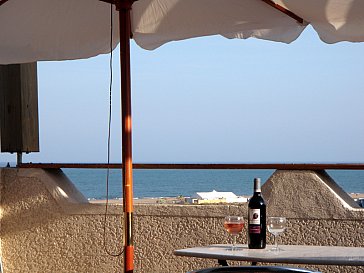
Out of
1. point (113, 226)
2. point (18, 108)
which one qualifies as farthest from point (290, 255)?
point (18, 108)

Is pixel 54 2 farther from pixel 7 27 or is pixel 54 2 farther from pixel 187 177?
pixel 187 177

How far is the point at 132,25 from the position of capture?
4773mm

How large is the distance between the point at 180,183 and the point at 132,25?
44.5 meters

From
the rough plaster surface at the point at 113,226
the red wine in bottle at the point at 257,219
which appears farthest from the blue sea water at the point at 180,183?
the red wine in bottle at the point at 257,219

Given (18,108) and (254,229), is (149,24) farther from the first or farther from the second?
(254,229)

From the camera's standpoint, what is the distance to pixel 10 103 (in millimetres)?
5781

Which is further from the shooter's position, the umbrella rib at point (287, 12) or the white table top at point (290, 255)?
the umbrella rib at point (287, 12)

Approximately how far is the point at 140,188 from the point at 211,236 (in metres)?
40.6

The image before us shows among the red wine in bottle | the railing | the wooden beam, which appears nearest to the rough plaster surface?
the railing

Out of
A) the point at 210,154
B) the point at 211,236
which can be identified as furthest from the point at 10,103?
the point at 210,154

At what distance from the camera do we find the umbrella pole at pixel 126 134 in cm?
429

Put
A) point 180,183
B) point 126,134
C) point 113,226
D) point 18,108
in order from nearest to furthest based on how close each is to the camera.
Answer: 1. point 126,134
2. point 113,226
3. point 18,108
4. point 180,183

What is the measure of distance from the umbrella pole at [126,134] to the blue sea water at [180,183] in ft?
122

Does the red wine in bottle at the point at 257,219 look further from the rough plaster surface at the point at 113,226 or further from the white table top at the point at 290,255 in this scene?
the rough plaster surface at the point at 113,226
